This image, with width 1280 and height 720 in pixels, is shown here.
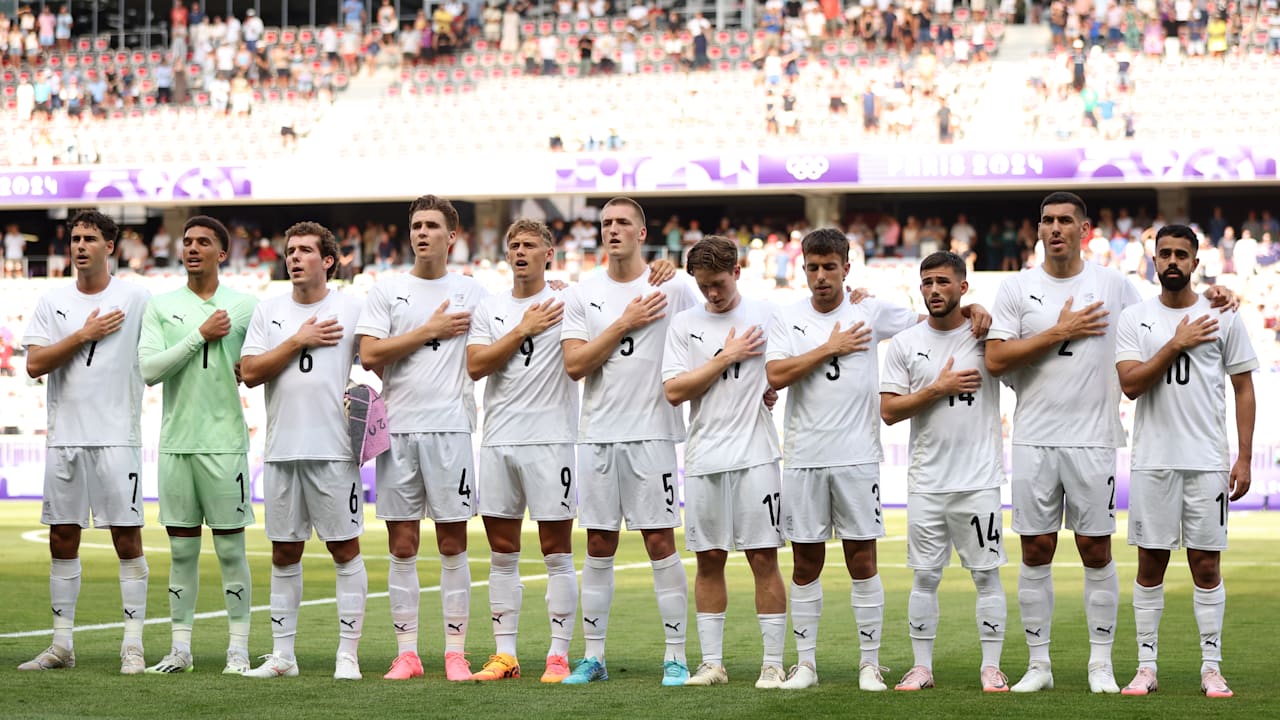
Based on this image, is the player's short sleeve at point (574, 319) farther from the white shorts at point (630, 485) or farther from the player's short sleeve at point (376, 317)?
the player's short sleeve at point (376, 317)

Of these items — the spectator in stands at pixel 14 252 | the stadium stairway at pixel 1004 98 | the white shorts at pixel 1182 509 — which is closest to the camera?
the white shorts at pixel 1182 509

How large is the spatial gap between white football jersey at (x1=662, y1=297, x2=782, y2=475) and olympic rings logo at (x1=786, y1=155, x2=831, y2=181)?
26.8 metres

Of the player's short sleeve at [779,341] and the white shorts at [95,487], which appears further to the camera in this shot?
the white shorts at [95,487]

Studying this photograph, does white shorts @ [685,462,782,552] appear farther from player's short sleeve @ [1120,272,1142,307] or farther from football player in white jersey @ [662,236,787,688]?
player's short sleeve @ [1120,272,1142,307]

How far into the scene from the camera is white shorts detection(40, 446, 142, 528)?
9250 mm

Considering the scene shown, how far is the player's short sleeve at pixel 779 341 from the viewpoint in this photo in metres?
8.41

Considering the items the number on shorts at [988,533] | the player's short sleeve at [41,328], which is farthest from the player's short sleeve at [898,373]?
the player's short sleeve at [41,328]

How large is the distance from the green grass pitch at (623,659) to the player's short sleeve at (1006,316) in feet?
5.88

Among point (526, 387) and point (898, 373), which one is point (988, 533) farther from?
point (526, 387)

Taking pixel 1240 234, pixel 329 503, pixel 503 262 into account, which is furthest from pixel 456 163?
pixel 329 503

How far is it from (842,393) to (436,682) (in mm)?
2612

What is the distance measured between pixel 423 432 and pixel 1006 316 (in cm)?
314

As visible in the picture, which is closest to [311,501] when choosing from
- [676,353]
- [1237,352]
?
[676,353]

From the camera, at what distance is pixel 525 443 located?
878 cm
